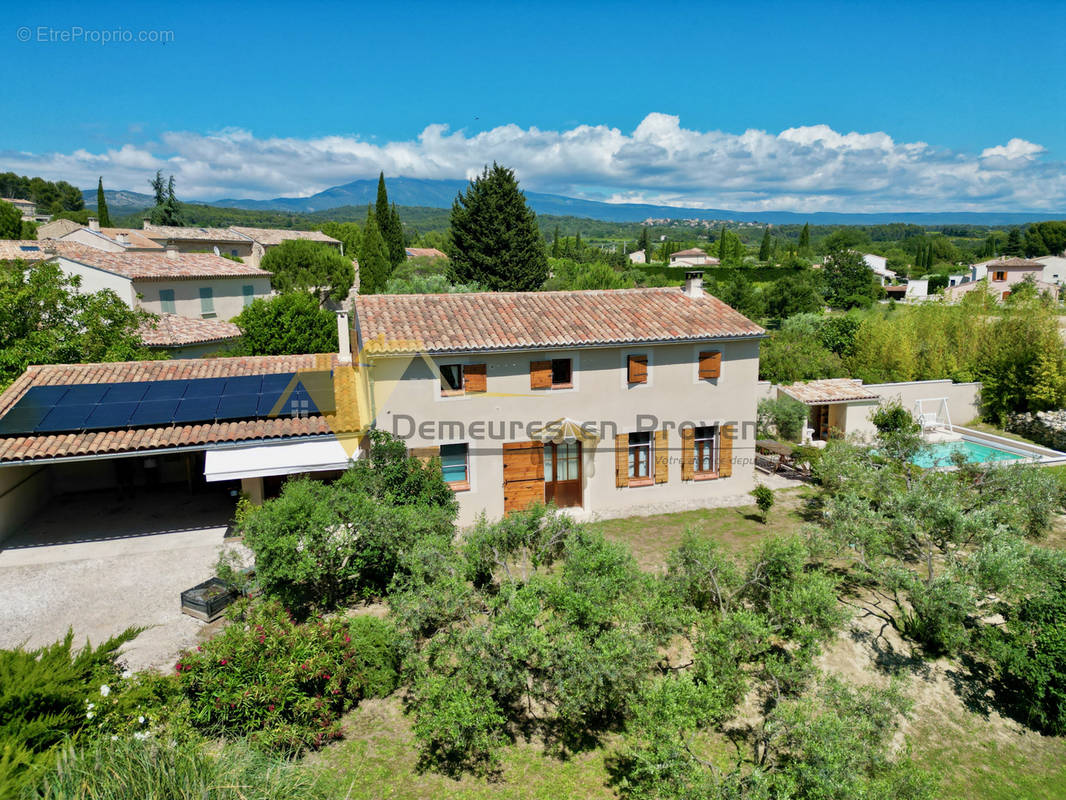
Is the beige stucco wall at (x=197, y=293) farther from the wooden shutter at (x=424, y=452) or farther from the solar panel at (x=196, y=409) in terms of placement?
the wooden shutter at (x=424, y=452)

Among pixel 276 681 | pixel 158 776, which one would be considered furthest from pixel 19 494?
pixel 158 776

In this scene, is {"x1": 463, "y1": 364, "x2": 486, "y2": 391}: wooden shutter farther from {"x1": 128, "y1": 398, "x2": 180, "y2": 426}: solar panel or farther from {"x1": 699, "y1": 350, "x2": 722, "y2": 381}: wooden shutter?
{"x1": 128, "y1": 398, "x2": 180, "y2": 426}: solar panel

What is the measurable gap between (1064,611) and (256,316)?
121 ft

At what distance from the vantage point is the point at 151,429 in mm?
19250

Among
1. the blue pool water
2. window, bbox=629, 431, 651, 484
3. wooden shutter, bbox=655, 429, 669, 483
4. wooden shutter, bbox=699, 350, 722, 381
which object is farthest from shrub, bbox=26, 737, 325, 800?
the blue pool water

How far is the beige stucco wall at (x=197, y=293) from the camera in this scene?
43438 millimetres

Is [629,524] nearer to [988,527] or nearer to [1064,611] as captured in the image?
[988,527]

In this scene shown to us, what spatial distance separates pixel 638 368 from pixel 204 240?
3141 inches

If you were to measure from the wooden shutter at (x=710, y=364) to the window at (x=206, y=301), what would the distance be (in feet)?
136

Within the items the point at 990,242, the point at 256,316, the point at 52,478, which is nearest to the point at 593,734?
the point at 52,478

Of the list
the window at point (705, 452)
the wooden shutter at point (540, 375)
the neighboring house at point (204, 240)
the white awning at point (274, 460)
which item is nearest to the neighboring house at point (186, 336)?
the white awning at point (274, 460)

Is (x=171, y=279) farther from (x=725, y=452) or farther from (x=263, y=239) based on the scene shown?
(x=263, y=239)

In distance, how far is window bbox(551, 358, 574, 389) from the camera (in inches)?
859

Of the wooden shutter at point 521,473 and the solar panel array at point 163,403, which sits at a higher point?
the solar panel array at point 163,403
